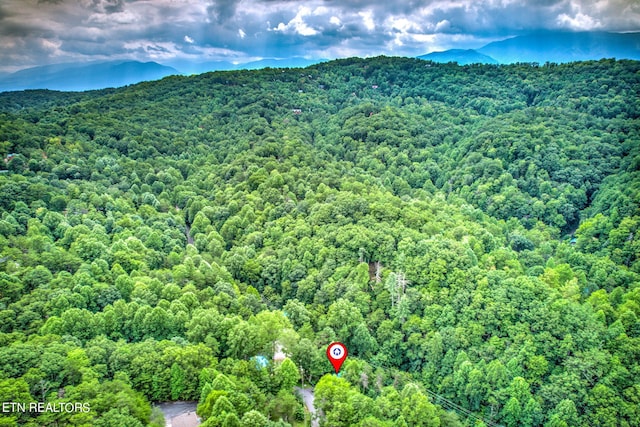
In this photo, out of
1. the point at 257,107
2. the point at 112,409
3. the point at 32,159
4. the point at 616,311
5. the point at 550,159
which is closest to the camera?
the point at 112,409

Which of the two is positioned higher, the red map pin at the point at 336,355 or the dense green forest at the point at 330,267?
the dense green forest at the point at 330,267

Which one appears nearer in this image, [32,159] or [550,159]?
[32,159]

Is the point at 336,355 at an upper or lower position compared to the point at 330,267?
lower

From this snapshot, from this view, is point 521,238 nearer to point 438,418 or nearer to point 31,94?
point 438,418

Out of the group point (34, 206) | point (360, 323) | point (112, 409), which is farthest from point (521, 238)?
point (34, 206)

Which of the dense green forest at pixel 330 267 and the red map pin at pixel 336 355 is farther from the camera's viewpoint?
the red map pin at pixel 336 355
